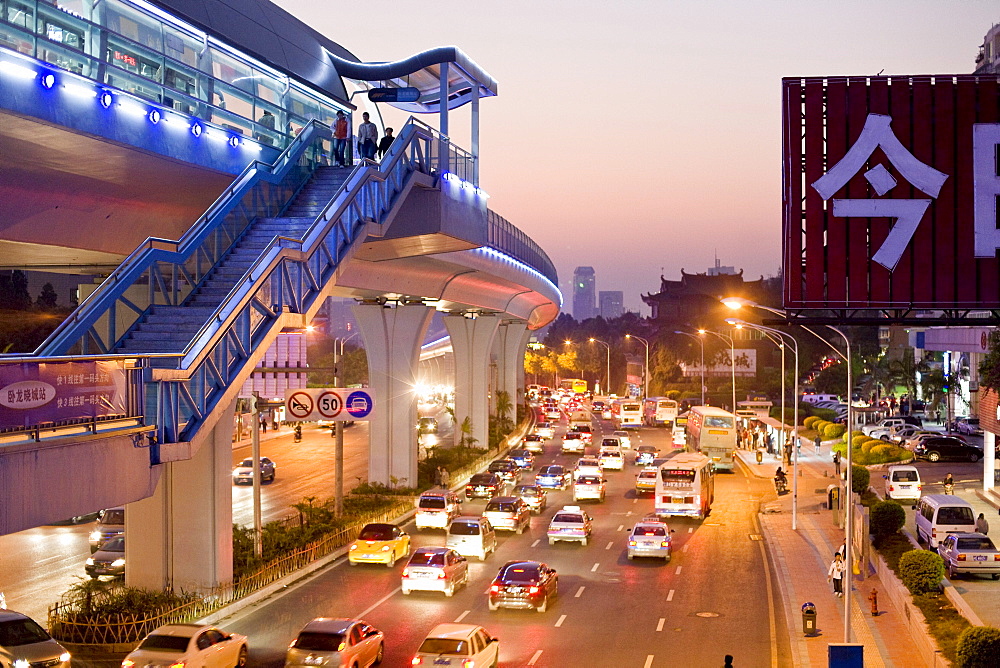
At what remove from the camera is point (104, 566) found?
1299 inches

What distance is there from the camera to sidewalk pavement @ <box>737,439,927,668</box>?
2439cm

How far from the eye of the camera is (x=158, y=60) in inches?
931

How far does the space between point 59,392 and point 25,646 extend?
7670mm

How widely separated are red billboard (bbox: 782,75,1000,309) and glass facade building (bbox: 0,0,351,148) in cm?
1325

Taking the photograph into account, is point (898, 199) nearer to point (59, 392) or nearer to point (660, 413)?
point (59, 392)

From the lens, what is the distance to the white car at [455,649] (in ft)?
67.4

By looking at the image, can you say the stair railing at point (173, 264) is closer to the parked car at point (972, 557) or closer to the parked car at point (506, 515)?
the parked car at point (506, 515)

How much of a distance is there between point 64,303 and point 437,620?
2695 centimetres

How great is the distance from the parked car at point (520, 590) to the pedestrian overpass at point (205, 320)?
24.6ft

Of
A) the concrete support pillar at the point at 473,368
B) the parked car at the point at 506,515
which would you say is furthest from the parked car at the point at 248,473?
the parked car at the point at 506,515

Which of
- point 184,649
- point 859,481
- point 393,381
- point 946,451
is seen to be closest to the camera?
point 184,649

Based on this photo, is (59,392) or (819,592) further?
(819,592)

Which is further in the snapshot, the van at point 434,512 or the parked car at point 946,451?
the parked car at point 946,451

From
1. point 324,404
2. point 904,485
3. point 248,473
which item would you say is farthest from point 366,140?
point 248,473
